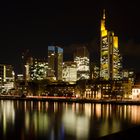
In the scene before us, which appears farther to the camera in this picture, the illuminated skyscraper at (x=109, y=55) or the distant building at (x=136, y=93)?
the illuminated skyscraper at (x=109, y=55)

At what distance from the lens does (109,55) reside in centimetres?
12988

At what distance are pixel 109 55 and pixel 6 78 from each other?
3522 cm

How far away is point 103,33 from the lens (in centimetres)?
13412

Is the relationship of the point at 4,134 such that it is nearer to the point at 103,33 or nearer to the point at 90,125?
the point at 90,125

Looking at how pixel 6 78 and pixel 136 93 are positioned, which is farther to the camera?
pixel 6 78

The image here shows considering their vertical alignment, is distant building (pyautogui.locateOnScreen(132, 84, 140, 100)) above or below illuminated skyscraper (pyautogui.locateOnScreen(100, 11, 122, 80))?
below

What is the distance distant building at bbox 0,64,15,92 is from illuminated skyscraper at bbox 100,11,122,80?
29.4 m

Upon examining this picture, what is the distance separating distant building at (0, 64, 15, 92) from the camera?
11491cm

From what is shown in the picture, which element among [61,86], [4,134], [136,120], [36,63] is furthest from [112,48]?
[4,134]

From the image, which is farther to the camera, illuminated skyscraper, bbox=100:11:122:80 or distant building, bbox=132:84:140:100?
illuminated skyscraper, bbox=100:11:122:80

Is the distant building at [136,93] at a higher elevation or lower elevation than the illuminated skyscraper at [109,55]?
lower

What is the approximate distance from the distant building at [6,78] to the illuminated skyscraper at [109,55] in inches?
1157

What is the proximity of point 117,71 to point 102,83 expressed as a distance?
173ft

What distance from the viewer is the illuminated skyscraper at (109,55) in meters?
127
